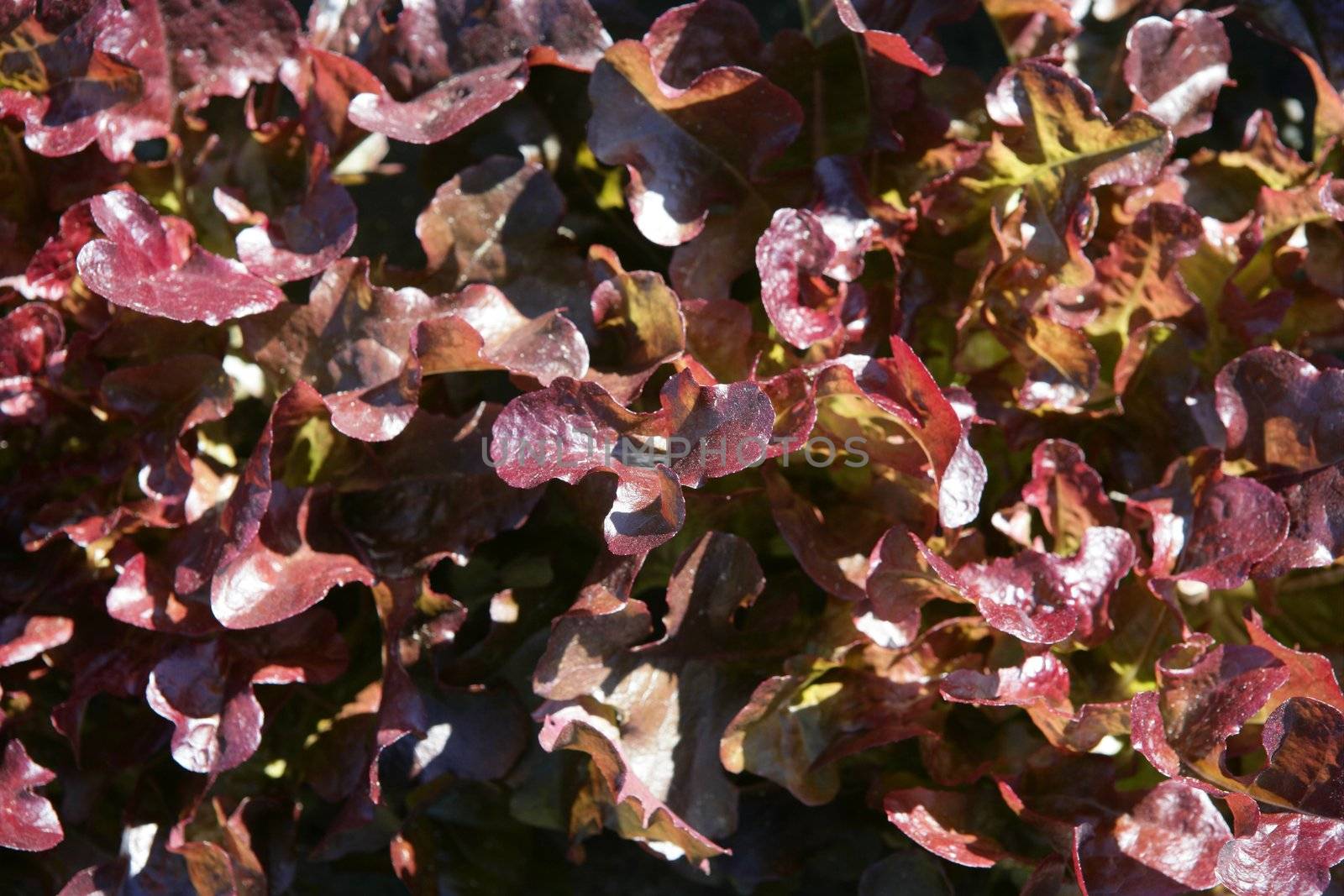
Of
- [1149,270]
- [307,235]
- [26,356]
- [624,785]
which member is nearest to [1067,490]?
[1149,270]

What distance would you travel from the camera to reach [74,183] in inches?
45.0

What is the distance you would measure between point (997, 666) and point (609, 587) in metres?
0.37

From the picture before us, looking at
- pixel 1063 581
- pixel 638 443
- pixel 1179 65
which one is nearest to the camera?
pixel 638 443

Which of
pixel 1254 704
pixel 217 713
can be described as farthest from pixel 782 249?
pixel 217 713

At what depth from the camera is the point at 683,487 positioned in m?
0.97

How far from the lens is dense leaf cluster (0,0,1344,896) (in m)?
1.02

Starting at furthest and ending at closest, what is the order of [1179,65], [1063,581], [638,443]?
[1179,65], [1063,581], [638,443]

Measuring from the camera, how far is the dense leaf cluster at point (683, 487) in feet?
3.33

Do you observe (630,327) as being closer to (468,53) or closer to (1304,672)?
(468,53)

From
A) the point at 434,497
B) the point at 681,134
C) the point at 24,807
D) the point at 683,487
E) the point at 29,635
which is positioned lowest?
the point at 24,807

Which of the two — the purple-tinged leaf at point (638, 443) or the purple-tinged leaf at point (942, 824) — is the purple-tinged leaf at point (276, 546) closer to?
the purple-tinged leaf at point (638, 443)

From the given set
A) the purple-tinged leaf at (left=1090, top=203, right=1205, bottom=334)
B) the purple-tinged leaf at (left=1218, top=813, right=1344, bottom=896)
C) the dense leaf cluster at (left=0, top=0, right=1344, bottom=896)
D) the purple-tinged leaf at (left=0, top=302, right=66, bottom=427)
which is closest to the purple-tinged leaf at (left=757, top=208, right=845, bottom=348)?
the dense leaf cluster at (left=0, top=0, right=1344, bottom=896)

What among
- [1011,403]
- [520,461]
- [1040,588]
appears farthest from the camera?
[1011,403]

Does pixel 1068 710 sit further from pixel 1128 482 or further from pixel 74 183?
pixel 74 183
